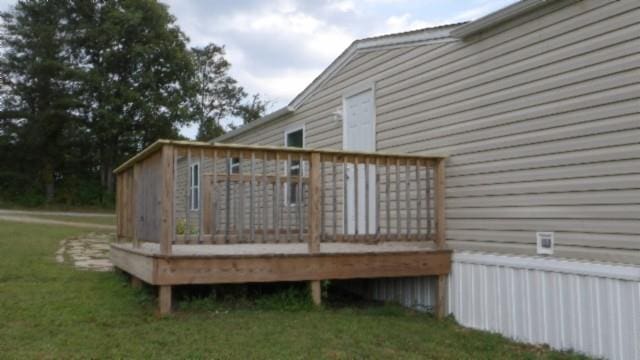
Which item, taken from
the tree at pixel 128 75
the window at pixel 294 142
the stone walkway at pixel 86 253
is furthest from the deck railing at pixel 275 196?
the tree at pixel 128 75

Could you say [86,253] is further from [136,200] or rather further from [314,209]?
[314,209]

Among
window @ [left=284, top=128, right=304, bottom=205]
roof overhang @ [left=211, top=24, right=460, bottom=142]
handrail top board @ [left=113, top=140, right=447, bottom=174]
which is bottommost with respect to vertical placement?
handrail top board @ [left=113, top=140, right=447, bottom=174]

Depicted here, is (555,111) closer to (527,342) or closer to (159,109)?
(527,342)

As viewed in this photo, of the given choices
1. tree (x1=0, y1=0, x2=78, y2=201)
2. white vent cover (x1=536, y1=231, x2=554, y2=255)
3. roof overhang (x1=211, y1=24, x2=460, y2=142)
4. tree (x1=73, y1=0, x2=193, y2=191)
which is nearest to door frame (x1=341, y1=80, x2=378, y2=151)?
roof overhang (x1=211, y1=24, x2=460, y2=142)

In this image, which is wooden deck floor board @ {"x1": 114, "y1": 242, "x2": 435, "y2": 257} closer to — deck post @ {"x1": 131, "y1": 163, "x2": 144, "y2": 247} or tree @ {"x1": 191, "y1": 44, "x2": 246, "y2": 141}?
deck post @ {"x1": 131, "y1": 163, "x2": 144, "y2": 247}

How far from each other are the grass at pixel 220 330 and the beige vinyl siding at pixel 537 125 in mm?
1052

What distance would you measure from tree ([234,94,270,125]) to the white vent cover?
31.5m

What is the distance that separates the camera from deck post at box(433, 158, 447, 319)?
638 cm

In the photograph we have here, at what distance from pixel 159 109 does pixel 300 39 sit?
27.5 ft

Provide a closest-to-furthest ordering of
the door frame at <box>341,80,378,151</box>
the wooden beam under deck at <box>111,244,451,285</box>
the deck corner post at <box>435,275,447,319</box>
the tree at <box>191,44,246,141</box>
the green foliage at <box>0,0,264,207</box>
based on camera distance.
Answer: the wooden beam under deck at <box>111,244,451,285</box> < the deck corner post at <box>435,275,447,319</box> < the door frame at <box>341,80,378,151</box> < the green foliage at <box>0,0,264,207</box> < the tree at <box>191,44,246,141</box>

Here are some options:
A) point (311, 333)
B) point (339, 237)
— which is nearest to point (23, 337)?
point (311, 333)

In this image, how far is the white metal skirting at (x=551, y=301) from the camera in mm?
4512

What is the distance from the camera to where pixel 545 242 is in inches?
205

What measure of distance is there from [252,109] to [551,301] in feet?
106
